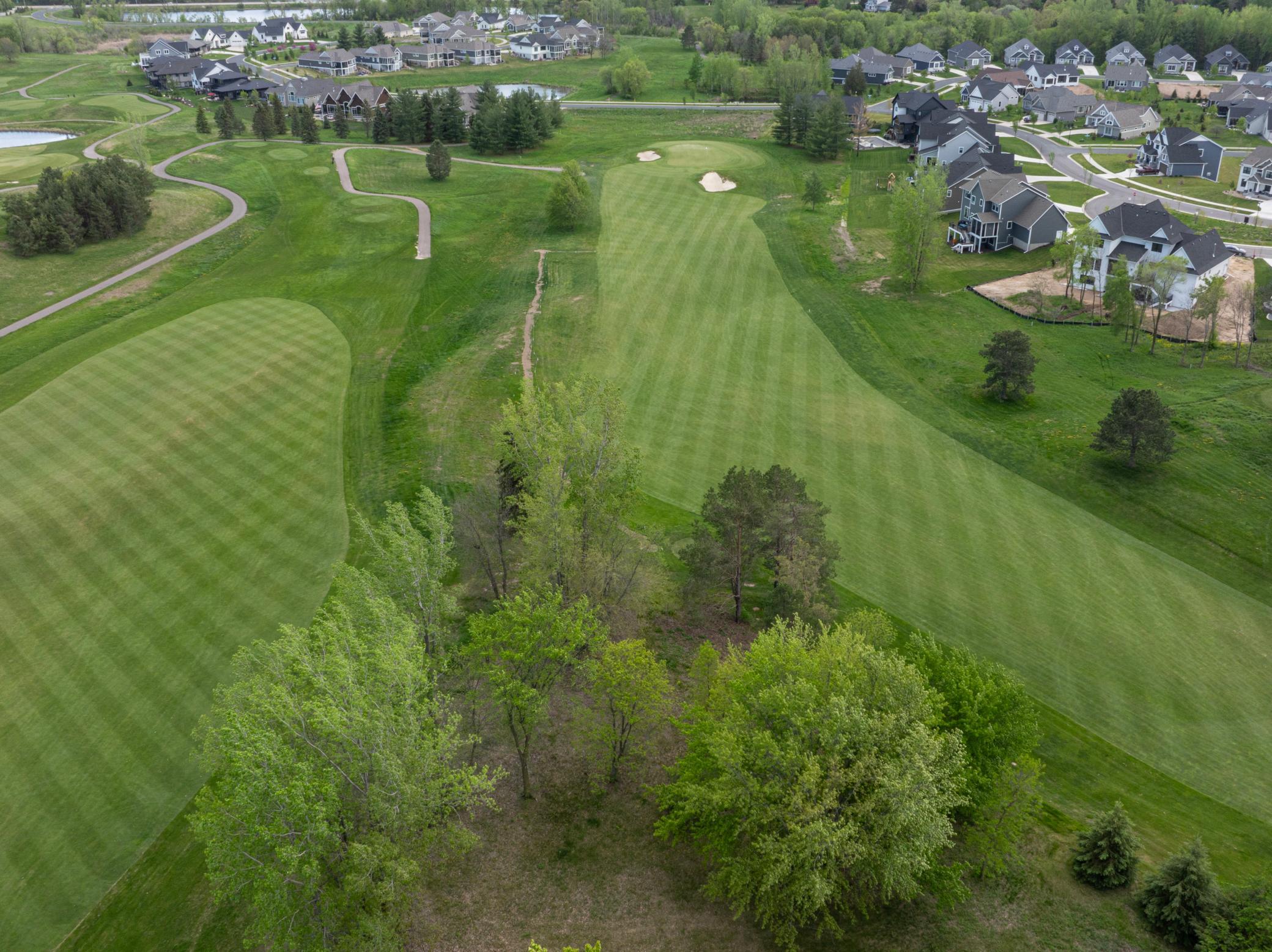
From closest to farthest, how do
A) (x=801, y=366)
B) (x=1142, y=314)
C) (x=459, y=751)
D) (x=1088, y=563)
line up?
(x=459, y=751), (x=1088, y=563), (x=801, y=366), (x=1142, y=314)

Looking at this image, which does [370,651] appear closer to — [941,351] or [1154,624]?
[1154,624]

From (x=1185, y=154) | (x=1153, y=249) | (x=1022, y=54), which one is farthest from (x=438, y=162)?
(x=1022, y=54)

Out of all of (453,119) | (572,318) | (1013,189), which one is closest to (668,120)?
(453,119)

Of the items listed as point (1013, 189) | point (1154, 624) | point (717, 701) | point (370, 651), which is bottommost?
point (1154, 624)

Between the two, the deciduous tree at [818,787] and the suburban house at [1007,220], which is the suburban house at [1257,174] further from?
the deciduous tree at [818,787]

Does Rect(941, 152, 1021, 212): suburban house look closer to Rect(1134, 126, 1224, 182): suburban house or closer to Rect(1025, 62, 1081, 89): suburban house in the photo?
Rect(1134, 126, 1224, 182): suburban house
